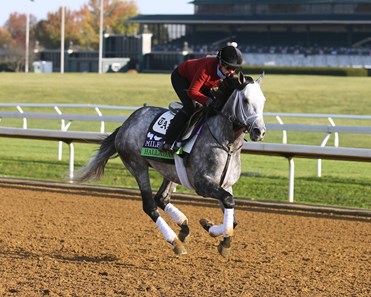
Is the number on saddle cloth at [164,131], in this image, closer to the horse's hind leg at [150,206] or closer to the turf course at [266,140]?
the horse's hind leg at [150,206]

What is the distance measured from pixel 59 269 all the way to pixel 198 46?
74.6 m

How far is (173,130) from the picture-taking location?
772cm

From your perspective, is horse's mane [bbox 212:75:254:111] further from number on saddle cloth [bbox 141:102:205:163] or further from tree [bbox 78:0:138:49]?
tree [bbox 78:0:138:49]

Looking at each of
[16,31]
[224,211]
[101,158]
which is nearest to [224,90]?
[224,211]

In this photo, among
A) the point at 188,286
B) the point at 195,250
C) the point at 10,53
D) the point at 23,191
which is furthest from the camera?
the point at 10,53

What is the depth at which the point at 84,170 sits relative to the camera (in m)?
8.83

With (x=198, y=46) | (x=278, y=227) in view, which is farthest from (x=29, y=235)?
(x=198, y=46)

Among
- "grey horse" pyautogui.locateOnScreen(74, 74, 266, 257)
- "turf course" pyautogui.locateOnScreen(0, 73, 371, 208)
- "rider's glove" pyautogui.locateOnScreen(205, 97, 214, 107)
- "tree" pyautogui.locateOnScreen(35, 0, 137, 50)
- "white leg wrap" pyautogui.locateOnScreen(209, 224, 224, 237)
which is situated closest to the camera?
"grey horse" pyautogui.locateOnScreen(74, 74, 266, 257)

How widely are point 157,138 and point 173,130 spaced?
29 cm

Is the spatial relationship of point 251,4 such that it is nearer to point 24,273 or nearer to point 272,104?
point 272,104

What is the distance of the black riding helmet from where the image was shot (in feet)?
23.9

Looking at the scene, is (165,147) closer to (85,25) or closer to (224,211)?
(224,211)

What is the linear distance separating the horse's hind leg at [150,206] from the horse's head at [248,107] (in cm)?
Answer: 104

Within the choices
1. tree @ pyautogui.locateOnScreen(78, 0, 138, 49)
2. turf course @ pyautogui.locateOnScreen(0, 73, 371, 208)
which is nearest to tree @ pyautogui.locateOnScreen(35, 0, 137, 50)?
tree @ pyautogui.locateOnScreen(78, 0, 138, 49)
